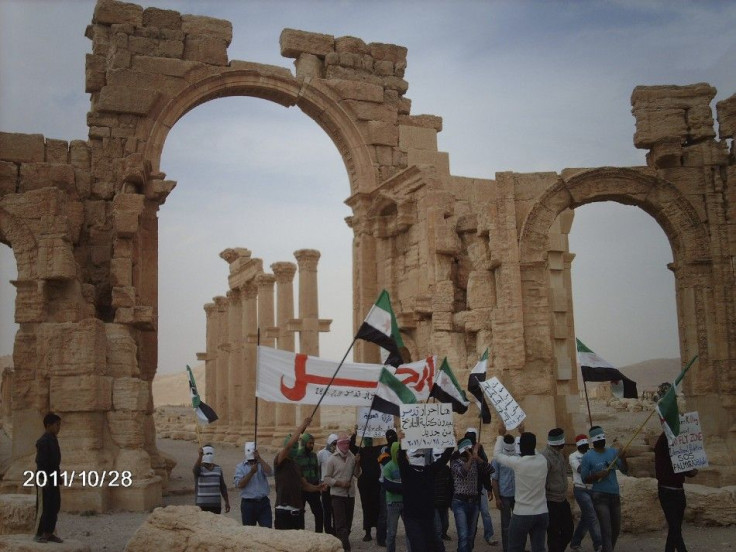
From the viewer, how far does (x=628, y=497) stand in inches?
451

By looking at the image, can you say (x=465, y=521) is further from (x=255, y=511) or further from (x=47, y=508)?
(x=47, y=508)

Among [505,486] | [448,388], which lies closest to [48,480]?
[448,388]

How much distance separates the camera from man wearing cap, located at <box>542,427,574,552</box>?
9062mm

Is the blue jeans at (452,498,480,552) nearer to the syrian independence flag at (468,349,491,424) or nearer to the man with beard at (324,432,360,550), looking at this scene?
the man with beard at (324,432,360,550)

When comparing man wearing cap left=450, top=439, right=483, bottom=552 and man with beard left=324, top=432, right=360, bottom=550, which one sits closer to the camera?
man wearing cap left=450, top=439, right=483, bottom=552

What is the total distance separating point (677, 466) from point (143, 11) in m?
15.0

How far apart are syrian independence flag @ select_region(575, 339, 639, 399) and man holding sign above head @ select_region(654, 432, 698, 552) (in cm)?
258

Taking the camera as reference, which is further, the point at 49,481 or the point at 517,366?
the point at 517,366

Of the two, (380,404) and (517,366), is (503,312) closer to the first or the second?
(517,366)

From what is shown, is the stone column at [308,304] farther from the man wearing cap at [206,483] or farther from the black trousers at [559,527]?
the black trousers at [559,527]

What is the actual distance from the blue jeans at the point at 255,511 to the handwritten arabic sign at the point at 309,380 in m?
1.12

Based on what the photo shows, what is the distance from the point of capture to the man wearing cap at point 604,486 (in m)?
9.62

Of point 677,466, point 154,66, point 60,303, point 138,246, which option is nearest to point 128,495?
point 60,303
